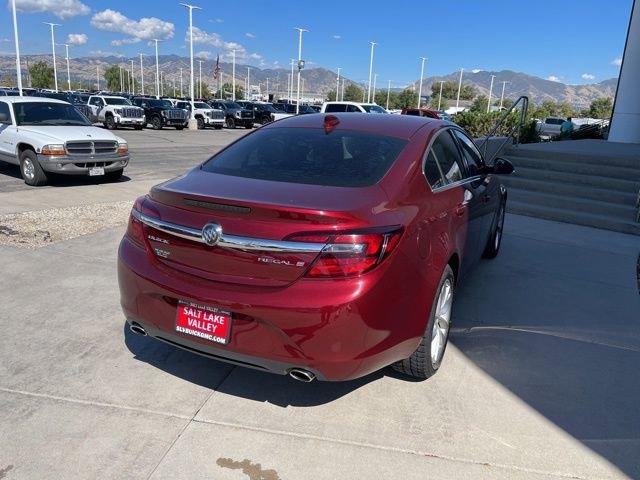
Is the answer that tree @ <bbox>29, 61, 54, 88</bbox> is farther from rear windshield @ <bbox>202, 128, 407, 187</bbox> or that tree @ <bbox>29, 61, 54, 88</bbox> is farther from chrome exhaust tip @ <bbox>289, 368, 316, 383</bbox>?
chrome exhaust tip @ <bbox>289, 368, 316, 383</bbox>

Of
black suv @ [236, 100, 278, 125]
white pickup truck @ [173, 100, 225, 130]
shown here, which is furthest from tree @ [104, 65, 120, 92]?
white pickup truck @ [173, 100, 225, 130]

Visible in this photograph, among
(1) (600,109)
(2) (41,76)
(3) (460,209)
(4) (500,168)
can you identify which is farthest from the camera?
(2) (41,76)

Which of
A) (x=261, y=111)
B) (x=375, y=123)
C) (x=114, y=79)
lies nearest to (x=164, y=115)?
(x=261, y=111)

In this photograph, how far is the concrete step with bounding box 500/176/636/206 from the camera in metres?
9.16

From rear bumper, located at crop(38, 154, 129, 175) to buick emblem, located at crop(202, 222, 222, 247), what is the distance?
26.7 feet

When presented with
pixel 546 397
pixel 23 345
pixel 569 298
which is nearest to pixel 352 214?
pixel 546 397

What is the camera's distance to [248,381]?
3492 mm

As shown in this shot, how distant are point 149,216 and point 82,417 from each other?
116cm

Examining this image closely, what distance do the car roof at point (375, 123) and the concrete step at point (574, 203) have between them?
588 cm

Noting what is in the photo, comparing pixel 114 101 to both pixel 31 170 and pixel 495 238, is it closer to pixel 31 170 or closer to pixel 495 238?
pixel 31 170

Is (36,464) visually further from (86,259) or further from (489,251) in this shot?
(489,251)

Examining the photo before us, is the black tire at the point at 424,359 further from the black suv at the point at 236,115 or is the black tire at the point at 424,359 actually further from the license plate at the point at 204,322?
the black suv at the point at 236,115

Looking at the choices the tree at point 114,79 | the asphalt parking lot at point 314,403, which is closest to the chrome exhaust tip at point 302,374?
the asphalt parking lot at point 314,403

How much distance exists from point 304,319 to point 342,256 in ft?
1.18
